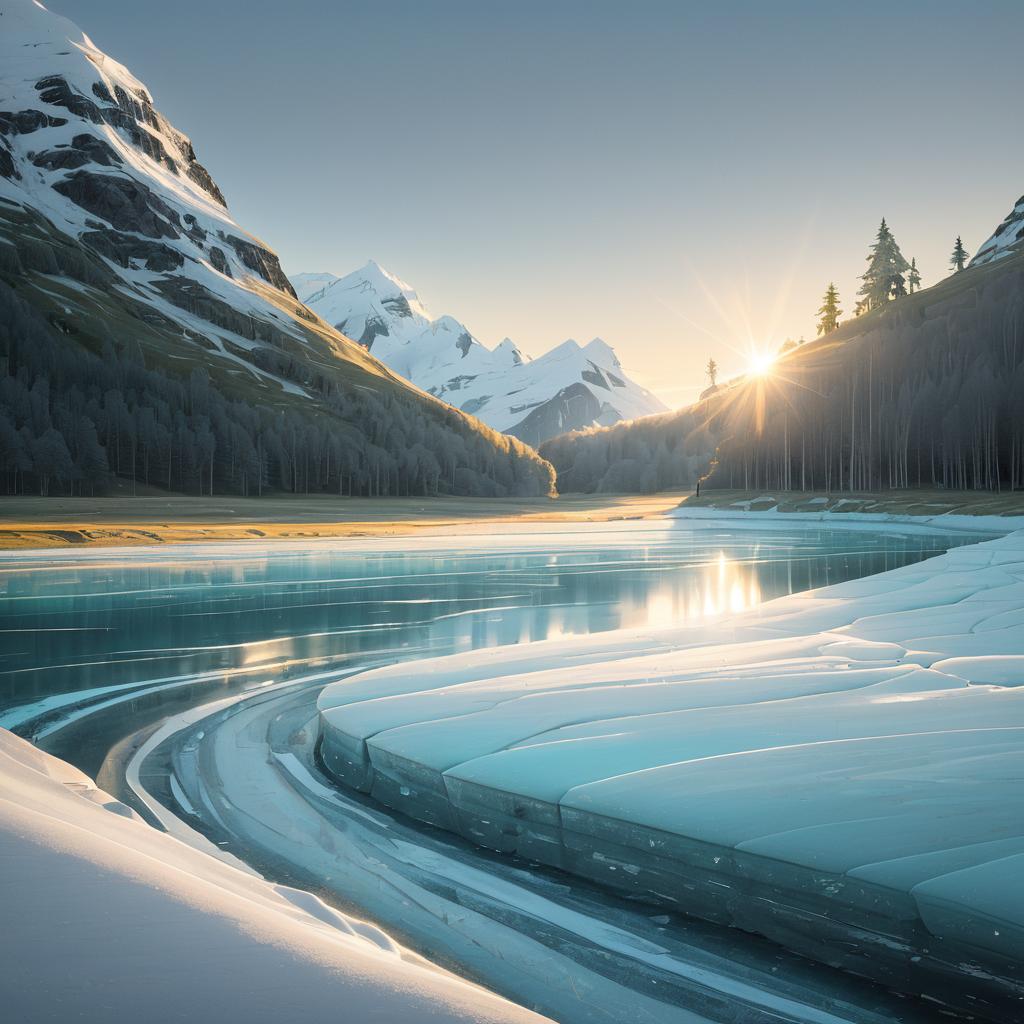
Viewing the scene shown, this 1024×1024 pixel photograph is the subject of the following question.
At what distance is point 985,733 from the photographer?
5.95 m

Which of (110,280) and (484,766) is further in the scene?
(110,280)

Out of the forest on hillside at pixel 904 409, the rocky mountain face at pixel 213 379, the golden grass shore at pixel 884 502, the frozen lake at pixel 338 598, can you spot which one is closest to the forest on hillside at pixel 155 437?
the rocky mountain face at pixel 213 379

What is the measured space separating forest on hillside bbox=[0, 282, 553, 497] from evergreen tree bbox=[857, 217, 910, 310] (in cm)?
7645

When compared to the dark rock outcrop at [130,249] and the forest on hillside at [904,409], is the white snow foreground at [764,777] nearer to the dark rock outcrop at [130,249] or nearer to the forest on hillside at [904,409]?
the forest on hillside at [904,409]

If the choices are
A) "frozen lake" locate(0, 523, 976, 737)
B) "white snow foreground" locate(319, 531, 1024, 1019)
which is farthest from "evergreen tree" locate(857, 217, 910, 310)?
"white snow foreground" locate(319, 531, 1024, 1019)

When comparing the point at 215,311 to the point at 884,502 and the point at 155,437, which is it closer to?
the point at 155,437

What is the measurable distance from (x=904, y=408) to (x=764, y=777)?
85114 millimetres

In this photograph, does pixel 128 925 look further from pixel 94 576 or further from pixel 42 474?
pixel 42 474

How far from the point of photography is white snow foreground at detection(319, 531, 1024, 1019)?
4.02m

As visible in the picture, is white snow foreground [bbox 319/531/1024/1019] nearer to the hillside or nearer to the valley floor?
the valley floor

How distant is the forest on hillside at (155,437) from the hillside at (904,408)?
54.9 m

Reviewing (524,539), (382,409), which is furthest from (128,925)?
(382,409)

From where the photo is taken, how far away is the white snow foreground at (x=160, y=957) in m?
2.08

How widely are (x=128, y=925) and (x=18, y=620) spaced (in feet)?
59.8
